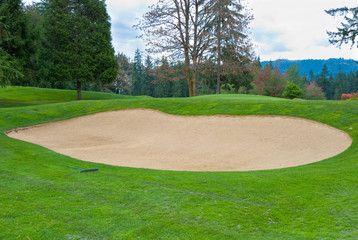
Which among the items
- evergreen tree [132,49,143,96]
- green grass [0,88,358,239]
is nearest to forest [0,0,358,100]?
green grass [0,88,358,239]

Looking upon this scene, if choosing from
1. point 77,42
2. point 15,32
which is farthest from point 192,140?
point 77,42

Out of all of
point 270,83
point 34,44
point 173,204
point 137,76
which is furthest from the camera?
point 137,76

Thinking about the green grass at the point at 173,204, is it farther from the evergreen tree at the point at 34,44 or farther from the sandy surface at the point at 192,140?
the evergreen tree at the point at 34,44

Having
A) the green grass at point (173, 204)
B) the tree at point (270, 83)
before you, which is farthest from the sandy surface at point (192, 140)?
the tree at point (270, 83)

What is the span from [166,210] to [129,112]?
43.8 ft

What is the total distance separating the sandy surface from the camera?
8.88 metres

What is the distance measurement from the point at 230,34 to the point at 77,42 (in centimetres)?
1578

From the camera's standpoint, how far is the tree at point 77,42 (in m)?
28.8

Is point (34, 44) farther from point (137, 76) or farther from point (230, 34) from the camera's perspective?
point (137, 76)

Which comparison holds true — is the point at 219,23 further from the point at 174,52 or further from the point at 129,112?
the point at 129,112

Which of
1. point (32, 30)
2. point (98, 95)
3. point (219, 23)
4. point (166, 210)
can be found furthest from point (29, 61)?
point (166, 210)

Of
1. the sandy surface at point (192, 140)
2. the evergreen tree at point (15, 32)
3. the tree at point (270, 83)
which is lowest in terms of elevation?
the sandy surface at point (192, 140)

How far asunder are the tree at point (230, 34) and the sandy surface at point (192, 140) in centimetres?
1398

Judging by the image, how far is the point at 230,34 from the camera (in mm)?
27500
